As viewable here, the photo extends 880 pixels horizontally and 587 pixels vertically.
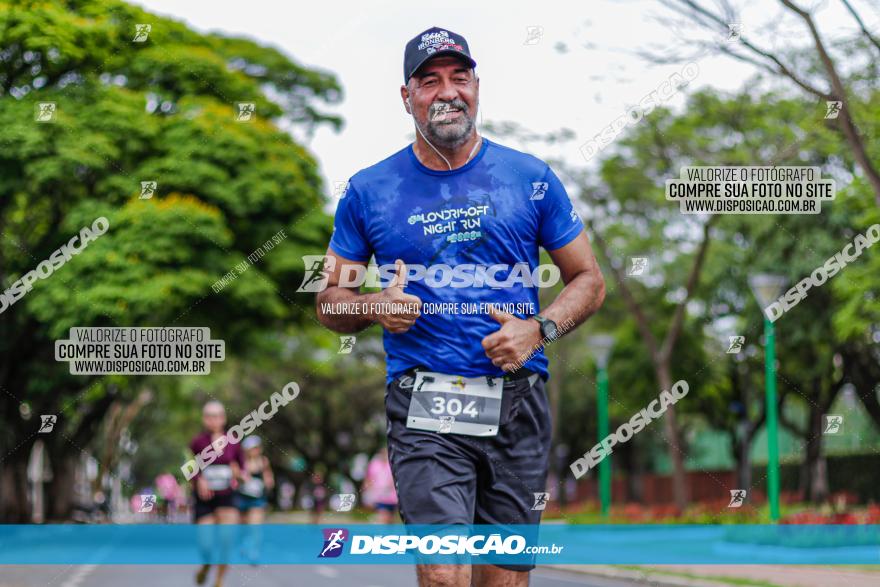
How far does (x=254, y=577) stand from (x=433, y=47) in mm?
10960

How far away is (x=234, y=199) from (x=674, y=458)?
977 centimetres

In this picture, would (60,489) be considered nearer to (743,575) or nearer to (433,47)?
(743,575)

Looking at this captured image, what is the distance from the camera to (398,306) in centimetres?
357

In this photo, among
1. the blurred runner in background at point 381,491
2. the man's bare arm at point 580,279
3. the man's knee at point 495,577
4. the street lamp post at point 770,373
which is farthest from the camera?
the blurred runner in background at point 381,491

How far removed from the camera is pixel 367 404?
175ft

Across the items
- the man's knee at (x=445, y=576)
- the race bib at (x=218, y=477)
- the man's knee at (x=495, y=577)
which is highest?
the man's knee at (x=445, y=576)

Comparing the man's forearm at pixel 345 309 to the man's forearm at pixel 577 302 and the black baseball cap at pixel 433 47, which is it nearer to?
the man's forearm at pixel 577 302

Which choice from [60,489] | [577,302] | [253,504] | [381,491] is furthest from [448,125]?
[60,489]

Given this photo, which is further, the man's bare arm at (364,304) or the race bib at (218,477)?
the race bib at (218,477)

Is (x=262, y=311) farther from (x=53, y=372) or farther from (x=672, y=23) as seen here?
(x=672, y=23)

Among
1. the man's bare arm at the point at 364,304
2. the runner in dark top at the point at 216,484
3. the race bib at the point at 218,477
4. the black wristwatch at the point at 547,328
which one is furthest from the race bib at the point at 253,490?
the black wristwatch at the point at 547,328

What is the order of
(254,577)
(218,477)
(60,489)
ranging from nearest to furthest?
(218,477)
(254,577)
(60,489)

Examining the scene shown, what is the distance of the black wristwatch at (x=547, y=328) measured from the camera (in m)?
3.62

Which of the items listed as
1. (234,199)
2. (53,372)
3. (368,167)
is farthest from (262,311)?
(368,167)
